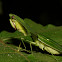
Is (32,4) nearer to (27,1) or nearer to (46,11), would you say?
(27,1)

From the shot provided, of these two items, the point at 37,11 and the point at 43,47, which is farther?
the point at 37,11

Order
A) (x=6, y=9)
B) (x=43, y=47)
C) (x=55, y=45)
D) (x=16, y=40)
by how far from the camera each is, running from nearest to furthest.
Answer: (x=55, y=45) < (x=43, y=47) < (x=16, y=40) < (x=6, y=9)

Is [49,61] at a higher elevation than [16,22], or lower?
lower

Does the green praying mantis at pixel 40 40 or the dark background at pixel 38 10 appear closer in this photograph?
the green praying mantis at pixel 40 40

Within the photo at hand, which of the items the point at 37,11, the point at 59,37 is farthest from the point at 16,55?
the point at 37,11

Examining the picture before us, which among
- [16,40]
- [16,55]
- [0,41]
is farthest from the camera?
[16,40]

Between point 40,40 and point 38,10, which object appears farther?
A: point 38,10

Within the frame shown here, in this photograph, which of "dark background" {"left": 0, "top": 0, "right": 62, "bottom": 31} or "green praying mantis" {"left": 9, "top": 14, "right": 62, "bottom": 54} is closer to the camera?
"green praying mantis" {"left": 9, "top": 14, "right": 62, "bottom": 54}
